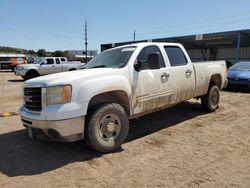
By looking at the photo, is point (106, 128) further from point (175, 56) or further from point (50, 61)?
point (50, 61)

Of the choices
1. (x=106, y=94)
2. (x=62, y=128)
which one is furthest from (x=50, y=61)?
(x=62, y=128)

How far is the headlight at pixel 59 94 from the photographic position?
4383mm

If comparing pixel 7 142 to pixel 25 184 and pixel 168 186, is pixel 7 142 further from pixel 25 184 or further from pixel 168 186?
pixel 168 186

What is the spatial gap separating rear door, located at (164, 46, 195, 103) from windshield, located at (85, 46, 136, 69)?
3.68 feet

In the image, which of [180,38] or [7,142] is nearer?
[7,142]

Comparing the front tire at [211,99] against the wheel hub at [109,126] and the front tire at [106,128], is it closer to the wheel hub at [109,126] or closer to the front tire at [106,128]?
the front tire at [106,128]

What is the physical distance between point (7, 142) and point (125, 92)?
2.60 metres

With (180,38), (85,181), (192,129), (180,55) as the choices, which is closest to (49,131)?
(85,181)

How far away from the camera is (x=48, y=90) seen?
4.43 metres

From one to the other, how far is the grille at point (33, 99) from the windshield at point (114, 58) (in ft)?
5.17

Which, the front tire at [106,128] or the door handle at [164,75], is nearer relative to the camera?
the front tire at [106,128]

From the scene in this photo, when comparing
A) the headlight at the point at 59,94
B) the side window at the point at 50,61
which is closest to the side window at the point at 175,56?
the headlight at the point at 59,94

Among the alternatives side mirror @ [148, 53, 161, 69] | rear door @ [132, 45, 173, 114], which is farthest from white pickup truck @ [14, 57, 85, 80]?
side mirror @ [148, 53, 161, 69]

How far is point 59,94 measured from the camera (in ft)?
14.4
